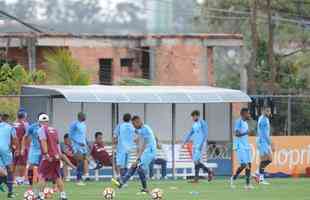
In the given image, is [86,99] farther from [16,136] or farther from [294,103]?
[294,103]

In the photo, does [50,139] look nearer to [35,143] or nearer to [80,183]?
[35,143]

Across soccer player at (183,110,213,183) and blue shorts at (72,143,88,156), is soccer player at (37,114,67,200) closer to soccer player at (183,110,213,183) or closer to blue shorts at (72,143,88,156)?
blue shorts at (72,143,88,156)

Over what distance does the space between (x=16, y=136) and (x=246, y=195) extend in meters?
6.02

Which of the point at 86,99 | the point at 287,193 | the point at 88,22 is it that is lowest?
the point at 287,193

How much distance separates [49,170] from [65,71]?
14792mm

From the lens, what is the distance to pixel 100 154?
107 feet

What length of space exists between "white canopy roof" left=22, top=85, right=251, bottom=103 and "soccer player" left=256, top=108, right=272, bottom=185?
2206 mm

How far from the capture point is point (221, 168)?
3456cm

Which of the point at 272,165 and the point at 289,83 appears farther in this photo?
the point at 289,83

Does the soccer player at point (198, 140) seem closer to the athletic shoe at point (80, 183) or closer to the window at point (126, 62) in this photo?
the athletic shoe at point (80, 183)

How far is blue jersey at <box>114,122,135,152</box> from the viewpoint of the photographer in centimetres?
2919

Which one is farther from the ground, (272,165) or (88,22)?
(88,22)

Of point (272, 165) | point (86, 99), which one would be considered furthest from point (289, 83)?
point (86, 99)

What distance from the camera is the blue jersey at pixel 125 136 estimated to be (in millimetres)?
29188
